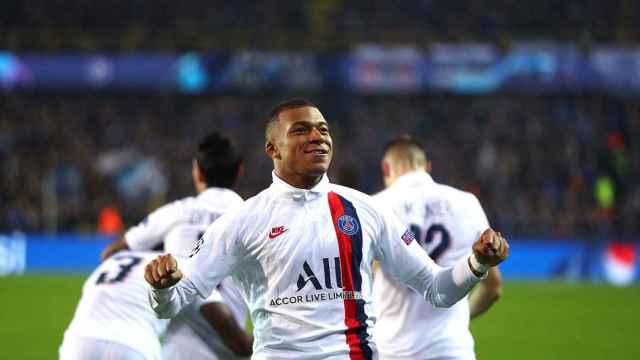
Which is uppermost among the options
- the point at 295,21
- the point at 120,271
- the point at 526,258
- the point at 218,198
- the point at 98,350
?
the point at 295,21

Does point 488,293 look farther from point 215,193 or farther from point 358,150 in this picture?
point 358,150

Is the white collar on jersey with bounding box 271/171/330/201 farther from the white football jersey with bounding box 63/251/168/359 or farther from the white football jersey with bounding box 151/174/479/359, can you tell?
the white football jersey with bounding box 63/251/168/359

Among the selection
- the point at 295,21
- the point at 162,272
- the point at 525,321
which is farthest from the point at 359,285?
the point at 295,21

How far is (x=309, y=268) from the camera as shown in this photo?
3.97 meters

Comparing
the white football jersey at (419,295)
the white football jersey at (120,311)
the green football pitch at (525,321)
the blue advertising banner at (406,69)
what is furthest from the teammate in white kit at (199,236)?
the blue advertising banner at (406,69)

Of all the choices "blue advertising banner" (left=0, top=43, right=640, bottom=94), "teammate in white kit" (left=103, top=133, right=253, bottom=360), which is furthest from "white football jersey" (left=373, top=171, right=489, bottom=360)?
"blue advertising banner" (left=0, top=43, right=640, bottom=94)

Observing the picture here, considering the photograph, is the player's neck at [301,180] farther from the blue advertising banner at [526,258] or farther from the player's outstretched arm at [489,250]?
the blue advertising banner at [526,258]

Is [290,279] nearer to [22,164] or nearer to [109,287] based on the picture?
[109,287]

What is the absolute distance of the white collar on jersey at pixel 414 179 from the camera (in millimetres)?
5742

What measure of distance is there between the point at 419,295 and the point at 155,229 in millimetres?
1466

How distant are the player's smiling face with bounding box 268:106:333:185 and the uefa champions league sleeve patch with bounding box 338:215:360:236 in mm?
200

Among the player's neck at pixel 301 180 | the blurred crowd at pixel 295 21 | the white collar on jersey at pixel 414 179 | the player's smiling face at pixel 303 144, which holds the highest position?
the blurred crowd at pixel 295 21

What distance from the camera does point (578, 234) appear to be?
21172 millimetres

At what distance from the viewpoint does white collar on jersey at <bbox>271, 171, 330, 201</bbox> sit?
412cm
